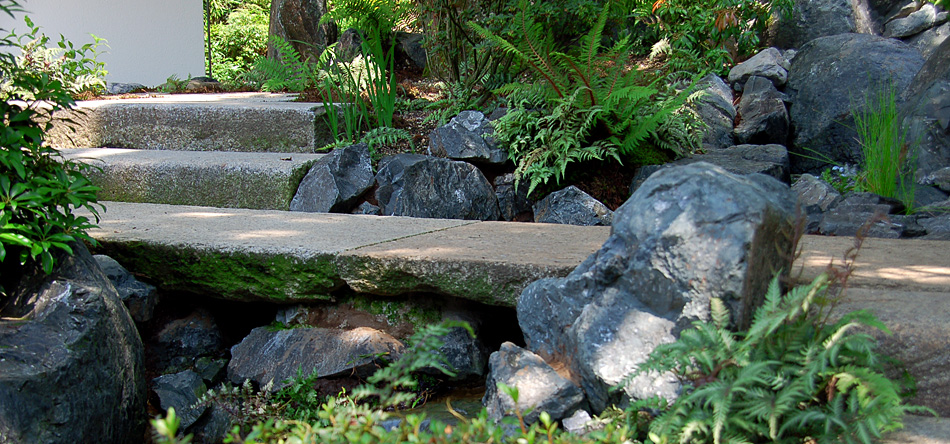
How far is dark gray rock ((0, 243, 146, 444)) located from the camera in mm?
1937

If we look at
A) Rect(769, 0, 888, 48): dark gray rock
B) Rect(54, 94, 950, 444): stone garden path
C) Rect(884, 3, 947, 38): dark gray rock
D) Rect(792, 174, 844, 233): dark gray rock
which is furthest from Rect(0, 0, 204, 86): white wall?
Rect(884, 3, 947, 38): dark gray rock

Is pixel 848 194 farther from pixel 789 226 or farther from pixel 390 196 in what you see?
pixel 390 196

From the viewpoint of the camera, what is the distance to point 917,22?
7266 mm

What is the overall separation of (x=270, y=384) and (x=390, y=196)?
70.1 inches

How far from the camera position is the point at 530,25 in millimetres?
4102

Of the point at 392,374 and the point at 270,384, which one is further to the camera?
the point at 270,384

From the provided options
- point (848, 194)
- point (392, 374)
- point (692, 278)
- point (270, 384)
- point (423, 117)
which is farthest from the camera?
point (423, 117)

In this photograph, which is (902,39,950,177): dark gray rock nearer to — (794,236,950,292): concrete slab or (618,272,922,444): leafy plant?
(794,236,950,292): concrete slab

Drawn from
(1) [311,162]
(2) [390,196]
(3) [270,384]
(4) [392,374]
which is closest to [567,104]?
(2) [390,196]

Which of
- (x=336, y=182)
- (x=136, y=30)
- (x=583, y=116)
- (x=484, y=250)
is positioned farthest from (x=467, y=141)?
(x=136, y=30)

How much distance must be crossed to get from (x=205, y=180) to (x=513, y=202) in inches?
76.2

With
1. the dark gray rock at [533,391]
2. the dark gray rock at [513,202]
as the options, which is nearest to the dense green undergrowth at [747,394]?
the dark gray rock at [533,391]

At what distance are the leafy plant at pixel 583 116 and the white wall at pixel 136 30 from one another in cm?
687

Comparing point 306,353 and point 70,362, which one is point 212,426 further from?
point 70,362
